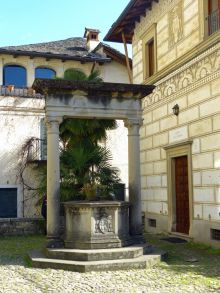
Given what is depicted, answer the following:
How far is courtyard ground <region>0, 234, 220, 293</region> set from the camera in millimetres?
6656

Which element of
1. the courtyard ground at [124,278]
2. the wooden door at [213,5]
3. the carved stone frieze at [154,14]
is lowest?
the courtyard ground at [124,278]

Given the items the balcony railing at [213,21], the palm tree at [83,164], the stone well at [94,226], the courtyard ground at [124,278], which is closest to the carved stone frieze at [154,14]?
the balcony railing at [213,21]

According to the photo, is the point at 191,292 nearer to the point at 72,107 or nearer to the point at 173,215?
the point at 72,107

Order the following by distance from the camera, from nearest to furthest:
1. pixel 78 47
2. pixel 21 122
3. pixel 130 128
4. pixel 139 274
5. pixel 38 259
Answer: pixel 139 274, pixel 38 259, pixel 130 128, pixel 21 122, pixel 78 47

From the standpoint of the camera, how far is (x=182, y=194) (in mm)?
12422

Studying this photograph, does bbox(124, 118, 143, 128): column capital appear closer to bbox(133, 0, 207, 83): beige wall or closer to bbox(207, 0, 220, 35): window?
bbox(133, 0, 207, 83): beige wall

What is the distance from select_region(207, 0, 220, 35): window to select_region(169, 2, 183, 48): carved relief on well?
1.32 m

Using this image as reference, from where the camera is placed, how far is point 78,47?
22.3 metres

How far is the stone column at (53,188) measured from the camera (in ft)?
30.1

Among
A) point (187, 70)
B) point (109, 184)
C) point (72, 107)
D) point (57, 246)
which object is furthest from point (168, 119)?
point (57, 246)

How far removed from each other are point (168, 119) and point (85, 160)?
298 centimetres

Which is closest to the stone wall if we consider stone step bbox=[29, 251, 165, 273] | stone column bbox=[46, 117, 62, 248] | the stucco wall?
the stucco wall

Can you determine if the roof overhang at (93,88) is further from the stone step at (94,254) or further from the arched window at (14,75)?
the arched window at (14,75)

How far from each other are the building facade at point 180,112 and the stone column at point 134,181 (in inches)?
78.1
